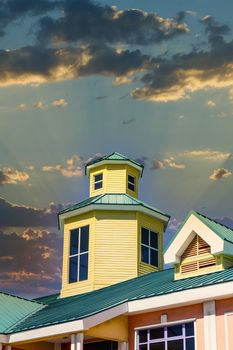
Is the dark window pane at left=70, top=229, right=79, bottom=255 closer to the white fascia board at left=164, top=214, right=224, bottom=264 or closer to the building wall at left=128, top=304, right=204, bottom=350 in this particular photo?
the white fascia board at left=164, top=214, right=224, bottom=264

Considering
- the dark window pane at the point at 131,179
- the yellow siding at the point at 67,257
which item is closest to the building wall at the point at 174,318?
the yellow siding at the point at 67,257

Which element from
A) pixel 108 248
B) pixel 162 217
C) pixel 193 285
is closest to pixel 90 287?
pixel 108 248

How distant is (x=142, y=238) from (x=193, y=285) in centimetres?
1117

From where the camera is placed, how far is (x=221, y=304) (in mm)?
19406

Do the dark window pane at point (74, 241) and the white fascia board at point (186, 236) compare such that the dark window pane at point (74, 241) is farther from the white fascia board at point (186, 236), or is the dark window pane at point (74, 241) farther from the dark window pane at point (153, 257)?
the white fascia board at point (186, 236)

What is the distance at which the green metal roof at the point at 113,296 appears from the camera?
20619 millimetres

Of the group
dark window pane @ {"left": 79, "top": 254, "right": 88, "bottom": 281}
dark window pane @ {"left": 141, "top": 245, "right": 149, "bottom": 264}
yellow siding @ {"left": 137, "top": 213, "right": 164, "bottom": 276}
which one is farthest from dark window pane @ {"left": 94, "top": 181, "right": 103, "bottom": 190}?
dark window pane @ {"left": 141, "top": 245, "right": 149, "bottom": 264}

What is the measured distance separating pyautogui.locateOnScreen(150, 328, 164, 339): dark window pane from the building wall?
20 cm

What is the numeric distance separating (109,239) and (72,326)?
32.6 ft

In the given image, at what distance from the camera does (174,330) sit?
2061 centimetres

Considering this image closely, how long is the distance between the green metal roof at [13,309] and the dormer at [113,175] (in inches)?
280

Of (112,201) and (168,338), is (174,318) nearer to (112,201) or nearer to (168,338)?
(168,338)

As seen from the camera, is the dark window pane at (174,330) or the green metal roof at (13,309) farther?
the green metal roof at (13,309)

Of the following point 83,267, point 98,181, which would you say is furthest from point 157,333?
point 98,181
